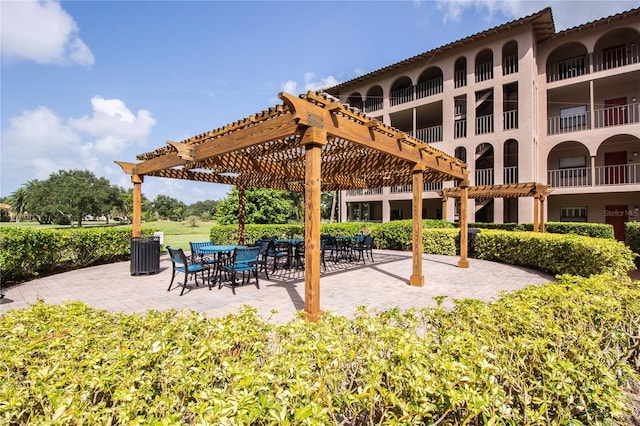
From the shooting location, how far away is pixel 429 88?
63.1 feet

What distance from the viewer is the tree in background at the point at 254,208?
65.9 feet

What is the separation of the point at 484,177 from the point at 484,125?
2.93 meters

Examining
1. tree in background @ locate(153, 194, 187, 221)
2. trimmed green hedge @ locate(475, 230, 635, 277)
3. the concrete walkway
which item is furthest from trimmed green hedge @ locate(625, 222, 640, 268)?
tree in background @ locate(153, 194, 187, 221)

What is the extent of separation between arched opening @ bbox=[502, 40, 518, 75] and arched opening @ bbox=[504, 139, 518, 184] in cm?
378

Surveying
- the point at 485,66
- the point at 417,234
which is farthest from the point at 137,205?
the point at 485,66

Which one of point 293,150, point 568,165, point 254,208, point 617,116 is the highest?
point 617,116

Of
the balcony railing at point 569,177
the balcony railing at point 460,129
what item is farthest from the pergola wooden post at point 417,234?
the balcony railing at point 569,177

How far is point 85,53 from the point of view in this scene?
880 centimetres

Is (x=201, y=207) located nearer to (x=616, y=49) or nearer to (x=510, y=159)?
(x=510, y=159)

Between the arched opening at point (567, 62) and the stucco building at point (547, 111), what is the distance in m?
0.05

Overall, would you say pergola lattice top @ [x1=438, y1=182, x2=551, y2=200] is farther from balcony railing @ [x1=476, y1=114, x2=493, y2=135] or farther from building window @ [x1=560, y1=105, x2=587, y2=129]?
building window @ [x1=560, y1=105, x2=587, y2=129]

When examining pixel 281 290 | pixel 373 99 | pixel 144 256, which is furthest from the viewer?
pixel 373 99

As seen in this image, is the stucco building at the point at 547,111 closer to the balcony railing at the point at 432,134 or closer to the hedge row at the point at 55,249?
the balcony railing at the point at 432,134

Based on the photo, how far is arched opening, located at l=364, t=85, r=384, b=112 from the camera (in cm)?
2127
